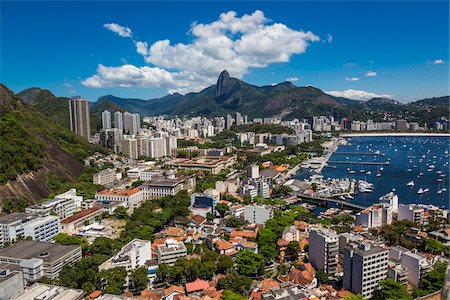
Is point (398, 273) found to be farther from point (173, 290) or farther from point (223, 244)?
point (173, 290)

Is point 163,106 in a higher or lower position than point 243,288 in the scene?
higher

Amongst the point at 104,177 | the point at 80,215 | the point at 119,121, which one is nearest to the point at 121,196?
the point at 80,215

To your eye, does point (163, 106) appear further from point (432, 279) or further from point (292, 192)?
point (432, 279)

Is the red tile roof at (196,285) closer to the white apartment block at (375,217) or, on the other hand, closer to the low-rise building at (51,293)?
the low-rise building at (51,293)

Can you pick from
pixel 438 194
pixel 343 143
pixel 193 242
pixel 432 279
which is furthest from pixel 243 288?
pixel 343 143

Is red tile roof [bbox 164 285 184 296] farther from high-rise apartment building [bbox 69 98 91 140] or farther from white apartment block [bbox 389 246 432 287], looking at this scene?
high-rise apartment building [bbox 69 98 91 140]
